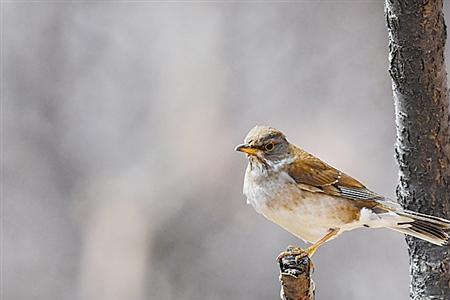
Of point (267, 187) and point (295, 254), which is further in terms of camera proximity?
point (267, 187)

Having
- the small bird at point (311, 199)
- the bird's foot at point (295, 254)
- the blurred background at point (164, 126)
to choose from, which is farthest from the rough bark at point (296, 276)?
the blurred background at point (164, 126)

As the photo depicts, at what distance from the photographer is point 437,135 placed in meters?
1.79

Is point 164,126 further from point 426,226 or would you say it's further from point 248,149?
point 426,226

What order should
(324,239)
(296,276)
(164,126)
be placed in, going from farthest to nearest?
1. (164,126)
2. (324,239)
3. (296,276)

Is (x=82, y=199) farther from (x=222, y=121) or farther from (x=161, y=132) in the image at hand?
(x=222, y=121)

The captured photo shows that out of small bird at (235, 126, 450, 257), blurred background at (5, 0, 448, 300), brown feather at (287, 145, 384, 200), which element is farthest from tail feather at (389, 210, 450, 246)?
blurred background at (5, 0, 448, 300)

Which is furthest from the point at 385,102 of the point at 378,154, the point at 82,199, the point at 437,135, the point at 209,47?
the point at 437,135

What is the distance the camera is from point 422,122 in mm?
1786

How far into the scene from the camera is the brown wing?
6.14 feet

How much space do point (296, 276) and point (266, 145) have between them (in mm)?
363

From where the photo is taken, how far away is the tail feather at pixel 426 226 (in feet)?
5.71

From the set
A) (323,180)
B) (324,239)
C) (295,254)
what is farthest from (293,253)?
(323,180)

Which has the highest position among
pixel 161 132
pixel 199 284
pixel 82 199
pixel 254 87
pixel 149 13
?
pixel 149 13

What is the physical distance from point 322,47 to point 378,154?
1.95 feet
